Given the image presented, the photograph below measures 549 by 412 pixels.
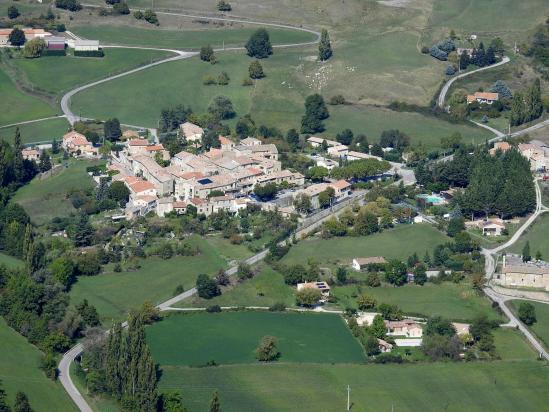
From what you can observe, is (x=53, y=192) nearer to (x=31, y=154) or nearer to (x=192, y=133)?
(x=31, y=154)

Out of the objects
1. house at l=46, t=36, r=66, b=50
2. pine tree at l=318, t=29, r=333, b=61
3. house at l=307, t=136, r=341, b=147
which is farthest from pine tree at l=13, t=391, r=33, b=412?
pine tree at l=318, t=29, r=333, b=61

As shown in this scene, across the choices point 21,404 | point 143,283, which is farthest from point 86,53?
point 21,404

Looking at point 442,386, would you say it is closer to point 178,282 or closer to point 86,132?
point 178,282

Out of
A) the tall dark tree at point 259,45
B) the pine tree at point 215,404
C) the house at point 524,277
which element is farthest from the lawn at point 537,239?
the tall dark tree at point 259,45

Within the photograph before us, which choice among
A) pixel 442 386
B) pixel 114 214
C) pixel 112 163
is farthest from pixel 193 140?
pixel 442 386

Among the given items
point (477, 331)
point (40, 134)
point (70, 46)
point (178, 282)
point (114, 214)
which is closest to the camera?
point (477, 331)

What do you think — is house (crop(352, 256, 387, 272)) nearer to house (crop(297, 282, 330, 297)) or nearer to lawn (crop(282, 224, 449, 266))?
lawn (crop(282, 224, 449, 266))
